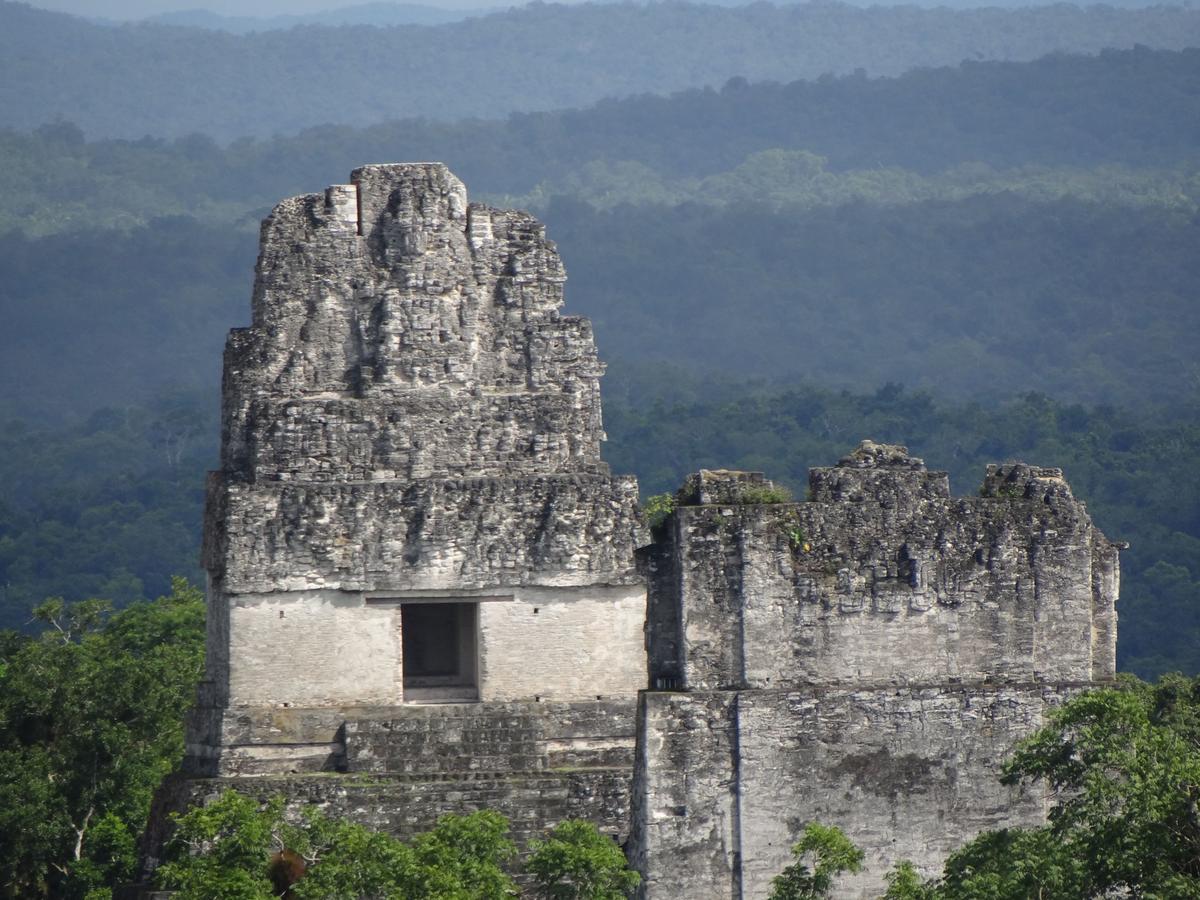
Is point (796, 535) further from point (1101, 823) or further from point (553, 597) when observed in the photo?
point (1101, 823)

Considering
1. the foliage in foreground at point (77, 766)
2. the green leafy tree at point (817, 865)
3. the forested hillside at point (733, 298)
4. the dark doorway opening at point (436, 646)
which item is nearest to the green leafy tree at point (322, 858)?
the green leafy tree at point (817, 865)

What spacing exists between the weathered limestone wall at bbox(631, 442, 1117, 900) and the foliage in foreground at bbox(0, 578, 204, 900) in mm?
8094

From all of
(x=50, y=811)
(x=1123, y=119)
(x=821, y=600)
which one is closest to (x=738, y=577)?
(x=821, y=600)

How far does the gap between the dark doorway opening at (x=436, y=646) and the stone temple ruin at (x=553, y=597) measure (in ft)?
0.32

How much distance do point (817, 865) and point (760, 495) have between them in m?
3.79

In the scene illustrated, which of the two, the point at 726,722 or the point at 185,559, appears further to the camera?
the point at 185,559

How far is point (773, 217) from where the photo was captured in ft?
557

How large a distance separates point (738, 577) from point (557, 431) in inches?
119

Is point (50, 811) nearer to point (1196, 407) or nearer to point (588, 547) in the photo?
point (588, 547)

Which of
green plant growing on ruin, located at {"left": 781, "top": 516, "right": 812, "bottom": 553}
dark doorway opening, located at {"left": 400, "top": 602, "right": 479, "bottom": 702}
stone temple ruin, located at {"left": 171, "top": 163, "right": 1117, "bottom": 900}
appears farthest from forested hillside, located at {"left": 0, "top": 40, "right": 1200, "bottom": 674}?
green plant growing on ruin, located at {"left": 781, "top": 516, "right": 812, "bottom": 553}

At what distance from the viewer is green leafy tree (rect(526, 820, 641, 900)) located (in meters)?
25.1

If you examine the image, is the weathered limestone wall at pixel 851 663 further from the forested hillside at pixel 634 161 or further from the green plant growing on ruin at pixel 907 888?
the forested hillside at pixel 634 161

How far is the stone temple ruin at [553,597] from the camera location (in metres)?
26.6

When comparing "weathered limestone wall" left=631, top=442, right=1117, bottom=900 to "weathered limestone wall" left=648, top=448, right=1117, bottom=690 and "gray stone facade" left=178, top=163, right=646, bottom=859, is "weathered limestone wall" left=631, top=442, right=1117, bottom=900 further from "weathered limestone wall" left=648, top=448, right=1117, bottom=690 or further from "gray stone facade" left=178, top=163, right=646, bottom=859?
A: "gray stone facade" left=178, top=163, right=646, bottom=859
